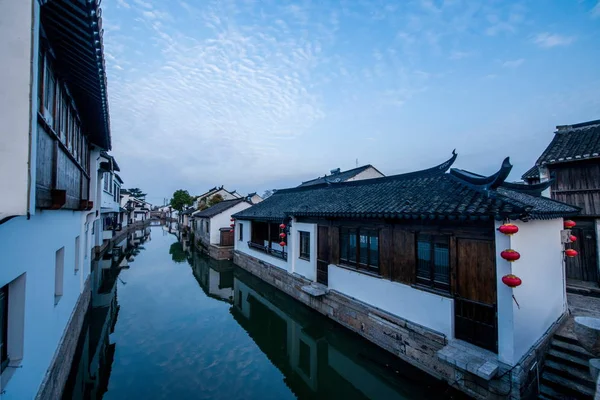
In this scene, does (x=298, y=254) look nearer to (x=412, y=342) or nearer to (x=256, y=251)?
(x=256, y=251)

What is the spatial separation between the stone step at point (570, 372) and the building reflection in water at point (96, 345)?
390 inches

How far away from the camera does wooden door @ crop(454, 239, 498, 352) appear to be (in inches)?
220

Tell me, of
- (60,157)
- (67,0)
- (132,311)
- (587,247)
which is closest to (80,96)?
(60,157)

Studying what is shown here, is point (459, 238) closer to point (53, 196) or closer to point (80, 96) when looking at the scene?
A: point (53, 196)

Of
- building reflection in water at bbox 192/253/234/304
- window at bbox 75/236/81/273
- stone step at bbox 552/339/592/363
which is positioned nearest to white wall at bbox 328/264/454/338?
stone step at bbox 552/339/592/363

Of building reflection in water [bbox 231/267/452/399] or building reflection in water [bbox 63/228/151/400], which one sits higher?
building reflection in water [bbox 63/228/151/400]

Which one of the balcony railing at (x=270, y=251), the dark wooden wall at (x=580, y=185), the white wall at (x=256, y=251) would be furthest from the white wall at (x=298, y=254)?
the dark wooden wall at (x=580, y=185)

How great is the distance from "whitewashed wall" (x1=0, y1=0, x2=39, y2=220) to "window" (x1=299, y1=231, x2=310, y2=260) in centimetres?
994

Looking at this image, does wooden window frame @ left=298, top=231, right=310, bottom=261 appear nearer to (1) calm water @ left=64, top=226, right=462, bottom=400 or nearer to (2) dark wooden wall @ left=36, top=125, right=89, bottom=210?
(1) calm water @ left=64, top=226, right=462, bottom=400

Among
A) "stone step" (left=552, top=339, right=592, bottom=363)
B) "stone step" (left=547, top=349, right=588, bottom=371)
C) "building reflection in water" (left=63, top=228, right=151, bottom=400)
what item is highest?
"stone step" (left=552, top=339, right=592, bottom=363)

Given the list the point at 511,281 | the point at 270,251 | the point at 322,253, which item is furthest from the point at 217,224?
the point at 511,281

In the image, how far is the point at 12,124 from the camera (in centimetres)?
239

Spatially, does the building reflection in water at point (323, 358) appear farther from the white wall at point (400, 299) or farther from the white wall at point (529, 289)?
the white wall at point (529, 289)

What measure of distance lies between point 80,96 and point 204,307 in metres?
8.66
